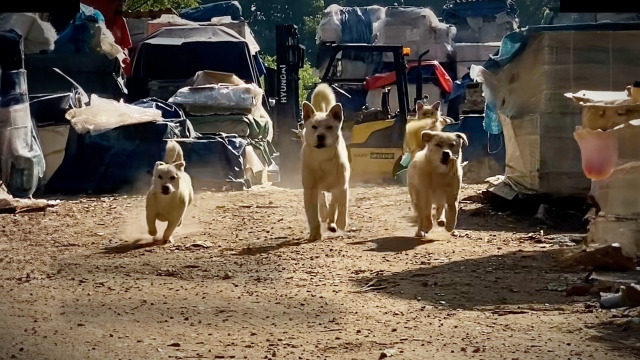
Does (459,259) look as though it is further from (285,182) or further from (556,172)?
(285,182)

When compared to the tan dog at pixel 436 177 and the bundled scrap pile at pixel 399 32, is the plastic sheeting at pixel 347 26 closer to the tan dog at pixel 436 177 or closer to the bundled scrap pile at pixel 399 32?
the bundled scrap pile at pixel 399 32

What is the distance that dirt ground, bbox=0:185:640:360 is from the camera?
6754 mm

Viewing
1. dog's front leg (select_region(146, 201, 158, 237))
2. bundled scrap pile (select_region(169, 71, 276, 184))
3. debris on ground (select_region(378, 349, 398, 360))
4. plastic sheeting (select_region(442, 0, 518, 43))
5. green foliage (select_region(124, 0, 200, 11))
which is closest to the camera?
debris on ground (select_region(378, 349, 398, 360))

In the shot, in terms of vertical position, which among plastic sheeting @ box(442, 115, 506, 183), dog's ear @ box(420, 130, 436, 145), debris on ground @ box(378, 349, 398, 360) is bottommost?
plastic sheeting @ box(442, 115, 506, 183)

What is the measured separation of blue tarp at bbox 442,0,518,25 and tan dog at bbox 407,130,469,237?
30.9 meters

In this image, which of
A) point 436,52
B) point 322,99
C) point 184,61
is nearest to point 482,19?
point 436,52

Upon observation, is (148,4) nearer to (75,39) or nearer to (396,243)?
(75,39)

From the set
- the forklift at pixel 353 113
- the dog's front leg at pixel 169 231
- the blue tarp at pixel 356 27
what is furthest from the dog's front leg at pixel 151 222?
the blue tarp at pixel 356 27

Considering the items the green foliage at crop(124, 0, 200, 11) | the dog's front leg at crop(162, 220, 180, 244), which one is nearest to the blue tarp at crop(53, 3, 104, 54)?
the dog's front leg at crop(162, 220, 180, 244)

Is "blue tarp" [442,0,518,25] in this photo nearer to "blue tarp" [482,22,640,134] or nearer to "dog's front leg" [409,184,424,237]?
"blue tarp" [482,22,640,134]

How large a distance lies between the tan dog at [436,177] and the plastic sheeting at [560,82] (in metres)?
1.94

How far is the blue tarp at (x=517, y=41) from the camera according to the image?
42.2ft

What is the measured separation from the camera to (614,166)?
10.1m

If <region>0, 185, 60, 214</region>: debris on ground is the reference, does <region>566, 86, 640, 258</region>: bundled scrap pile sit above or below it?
above
